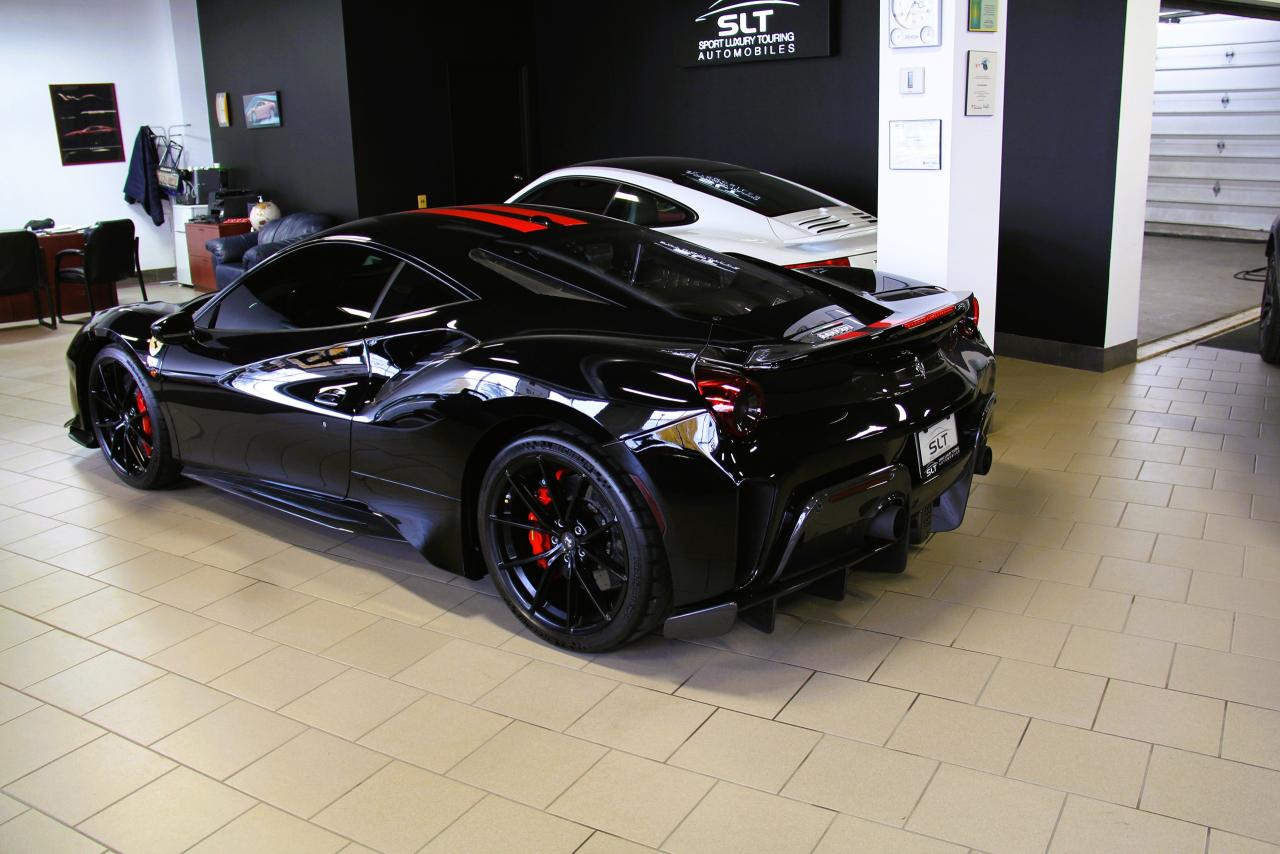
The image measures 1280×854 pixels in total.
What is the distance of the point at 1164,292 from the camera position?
29.3 feet

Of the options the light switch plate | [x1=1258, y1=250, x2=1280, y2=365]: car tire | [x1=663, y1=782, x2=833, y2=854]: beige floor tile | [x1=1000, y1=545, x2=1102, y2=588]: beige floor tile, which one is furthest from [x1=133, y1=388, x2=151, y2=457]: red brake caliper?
[x1=1258, y1=250, x2=1280, y2=365]: car tire

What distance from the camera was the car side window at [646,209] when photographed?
642cm

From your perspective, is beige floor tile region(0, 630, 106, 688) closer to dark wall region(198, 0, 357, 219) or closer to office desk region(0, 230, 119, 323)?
office desk region(0, 230, 119, 323)

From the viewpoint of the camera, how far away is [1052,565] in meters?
3.69

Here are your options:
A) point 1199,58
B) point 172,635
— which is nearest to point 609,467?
point 172,635

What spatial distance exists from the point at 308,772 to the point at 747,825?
1073 mm

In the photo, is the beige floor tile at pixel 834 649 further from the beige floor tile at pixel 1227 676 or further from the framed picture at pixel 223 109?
the framed picture at pixel 223 109

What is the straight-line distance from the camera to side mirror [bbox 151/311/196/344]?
13.9 feet

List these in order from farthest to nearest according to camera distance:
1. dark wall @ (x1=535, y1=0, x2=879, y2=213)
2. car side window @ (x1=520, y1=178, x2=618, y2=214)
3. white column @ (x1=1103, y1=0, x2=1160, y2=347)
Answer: dark wall @ (x1=535, y1=0, x2=879, y2=213)
car side window @ (x1=520, y1=178, x2=618, y2=214)
white column @ (x1=1103, y1=0, x2=1160, y2=347)

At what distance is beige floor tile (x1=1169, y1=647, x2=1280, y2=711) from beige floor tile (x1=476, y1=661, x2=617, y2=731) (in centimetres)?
155

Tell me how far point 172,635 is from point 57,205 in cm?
897

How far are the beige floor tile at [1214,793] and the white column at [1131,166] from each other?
4.39 metres

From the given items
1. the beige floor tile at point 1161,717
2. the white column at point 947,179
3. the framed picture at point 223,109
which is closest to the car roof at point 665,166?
the white column at point 947,179

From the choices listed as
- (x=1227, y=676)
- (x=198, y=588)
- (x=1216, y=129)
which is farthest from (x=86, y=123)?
(x=1216, y=129)
